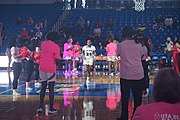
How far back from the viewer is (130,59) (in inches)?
222

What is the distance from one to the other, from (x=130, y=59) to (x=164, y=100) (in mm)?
3471

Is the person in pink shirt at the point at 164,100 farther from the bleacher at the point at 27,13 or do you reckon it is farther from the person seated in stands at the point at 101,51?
the bleacher at the point at 27,13

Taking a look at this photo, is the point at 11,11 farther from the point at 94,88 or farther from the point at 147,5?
the point at 94,88

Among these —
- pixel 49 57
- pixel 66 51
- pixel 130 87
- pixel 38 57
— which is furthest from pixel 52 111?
pixel 66 51

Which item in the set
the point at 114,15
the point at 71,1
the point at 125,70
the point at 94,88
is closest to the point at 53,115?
the point at 125,70

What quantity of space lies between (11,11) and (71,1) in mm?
4697

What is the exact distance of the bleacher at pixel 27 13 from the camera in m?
24.2

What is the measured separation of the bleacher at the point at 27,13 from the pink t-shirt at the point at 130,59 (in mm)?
18112

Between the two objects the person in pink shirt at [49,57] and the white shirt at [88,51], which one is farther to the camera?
the white shirt at [88,51]

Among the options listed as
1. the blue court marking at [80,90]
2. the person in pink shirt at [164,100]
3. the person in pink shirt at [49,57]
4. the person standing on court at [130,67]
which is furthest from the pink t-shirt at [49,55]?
the person in pink shirt at [164,100]

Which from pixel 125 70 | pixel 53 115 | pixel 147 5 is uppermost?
pixel 147 5

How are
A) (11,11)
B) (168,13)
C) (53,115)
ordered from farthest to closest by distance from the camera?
(11,11), (168,13), (53,115)

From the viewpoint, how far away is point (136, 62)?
564 centimetres

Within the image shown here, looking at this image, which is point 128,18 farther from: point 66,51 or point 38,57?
point 38,57
